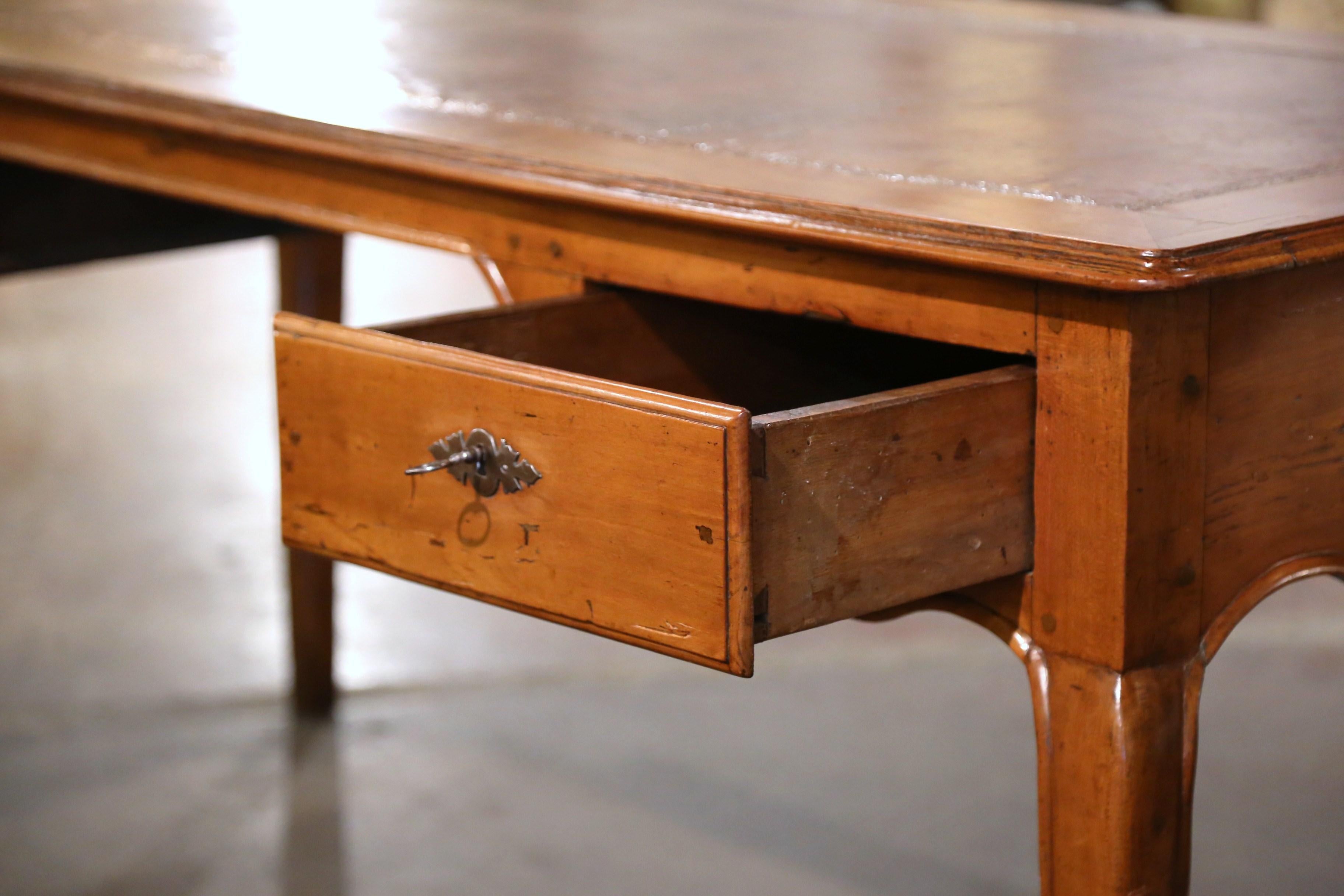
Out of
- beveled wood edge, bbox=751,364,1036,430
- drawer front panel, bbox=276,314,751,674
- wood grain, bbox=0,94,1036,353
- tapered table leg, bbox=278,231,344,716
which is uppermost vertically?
wood grain, bbox=0,94,1036,353

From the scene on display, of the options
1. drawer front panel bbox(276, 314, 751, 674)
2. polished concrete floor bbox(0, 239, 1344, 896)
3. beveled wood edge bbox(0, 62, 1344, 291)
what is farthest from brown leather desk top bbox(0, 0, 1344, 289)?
polished concrete floor bbox(0, 239, 1344, 896)

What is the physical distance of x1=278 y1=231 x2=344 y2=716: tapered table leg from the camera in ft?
5.44

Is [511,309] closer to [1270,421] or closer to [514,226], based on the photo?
[514,226]

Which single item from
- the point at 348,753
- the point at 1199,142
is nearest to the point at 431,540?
the point at 1199,142

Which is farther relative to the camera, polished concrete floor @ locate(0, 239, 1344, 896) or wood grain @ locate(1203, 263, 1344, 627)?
polished concrete floor @ locate(0, 239, 1344, 896)

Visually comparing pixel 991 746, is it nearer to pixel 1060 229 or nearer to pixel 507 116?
pixel 507 116

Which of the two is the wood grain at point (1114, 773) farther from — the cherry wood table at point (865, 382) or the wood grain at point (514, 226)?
the wood grain at point (514, 226)

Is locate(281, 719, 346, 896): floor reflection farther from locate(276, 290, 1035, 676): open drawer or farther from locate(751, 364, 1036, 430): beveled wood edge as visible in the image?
locate(751, 364, 1036, 430): beveled wood edge

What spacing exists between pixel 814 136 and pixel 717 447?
1.11 ft

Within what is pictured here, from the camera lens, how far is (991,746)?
5.41ft

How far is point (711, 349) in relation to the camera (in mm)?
942

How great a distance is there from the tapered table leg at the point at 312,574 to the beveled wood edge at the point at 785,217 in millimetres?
589

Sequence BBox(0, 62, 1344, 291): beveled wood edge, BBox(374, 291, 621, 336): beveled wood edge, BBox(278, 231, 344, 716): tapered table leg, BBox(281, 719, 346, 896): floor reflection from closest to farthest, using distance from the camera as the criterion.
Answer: BBox(0, 62, 1344, 291): beveled wood edge → BBox(374, 291, 621, 336): beveled wood edge → BBox(281, 719, 346, 896): floor reflection → BBox(278, 231, 344, 716): tapered table leg

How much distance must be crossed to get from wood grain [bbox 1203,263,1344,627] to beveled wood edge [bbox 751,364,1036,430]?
88 mm
